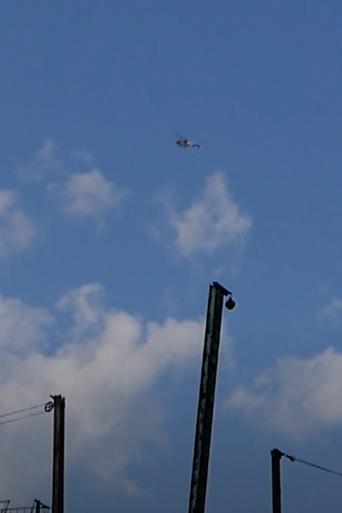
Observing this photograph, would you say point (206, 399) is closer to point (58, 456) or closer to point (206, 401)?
point (206, 401)

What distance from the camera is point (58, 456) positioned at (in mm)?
35250

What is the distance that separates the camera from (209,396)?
22.7 m

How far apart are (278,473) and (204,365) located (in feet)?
67.8

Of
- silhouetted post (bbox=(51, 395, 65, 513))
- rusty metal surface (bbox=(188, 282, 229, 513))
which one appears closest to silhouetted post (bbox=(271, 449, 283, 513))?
silhouetted post (bbox=(51, 395, 65, 513))

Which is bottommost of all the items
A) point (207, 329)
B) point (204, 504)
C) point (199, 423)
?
point (204, 504)

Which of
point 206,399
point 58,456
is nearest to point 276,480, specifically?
point 58,456

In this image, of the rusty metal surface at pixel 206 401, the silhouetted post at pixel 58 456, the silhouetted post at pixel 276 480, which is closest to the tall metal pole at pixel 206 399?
the rusty metal surface at pixel 206 401

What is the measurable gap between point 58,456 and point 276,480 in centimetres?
1099

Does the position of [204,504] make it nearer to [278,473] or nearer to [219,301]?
[219,301]

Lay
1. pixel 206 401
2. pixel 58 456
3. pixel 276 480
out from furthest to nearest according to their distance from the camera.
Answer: pixel 276 480
pixel 58 456
pixel 206 401

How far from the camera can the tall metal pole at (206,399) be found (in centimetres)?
2211

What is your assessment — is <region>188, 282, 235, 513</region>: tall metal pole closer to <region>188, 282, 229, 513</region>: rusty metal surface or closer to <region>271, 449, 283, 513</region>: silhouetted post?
<region>188, 282, 229, 513</region>: rusty metal surface

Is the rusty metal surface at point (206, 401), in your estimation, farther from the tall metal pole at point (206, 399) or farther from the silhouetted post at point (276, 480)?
the silhouetted post at point (276, 480)

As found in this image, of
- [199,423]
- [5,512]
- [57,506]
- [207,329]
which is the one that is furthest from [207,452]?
[5,512]
